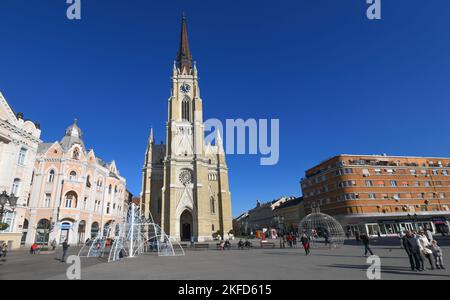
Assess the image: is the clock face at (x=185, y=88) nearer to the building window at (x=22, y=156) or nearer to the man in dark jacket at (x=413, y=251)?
the building window at (x=22, y=156)

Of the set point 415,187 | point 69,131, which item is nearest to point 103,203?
point 69,131

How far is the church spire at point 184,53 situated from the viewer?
6329 cm

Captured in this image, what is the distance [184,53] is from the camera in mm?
65062

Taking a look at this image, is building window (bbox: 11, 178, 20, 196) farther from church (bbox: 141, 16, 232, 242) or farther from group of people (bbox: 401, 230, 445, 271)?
group of people (bbox: 401, 230, 445, 271)

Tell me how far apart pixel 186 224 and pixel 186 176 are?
33.3 ft

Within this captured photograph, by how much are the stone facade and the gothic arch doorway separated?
28147mm

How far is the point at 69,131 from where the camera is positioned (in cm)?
4600

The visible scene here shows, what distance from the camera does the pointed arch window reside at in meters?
56.3

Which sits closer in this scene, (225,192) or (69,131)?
(69,131)

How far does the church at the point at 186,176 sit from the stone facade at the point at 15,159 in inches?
917

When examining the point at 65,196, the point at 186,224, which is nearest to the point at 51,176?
the point at 65,196

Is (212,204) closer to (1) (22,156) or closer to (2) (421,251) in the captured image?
(1) (22,156)

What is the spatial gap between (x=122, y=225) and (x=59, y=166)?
2482cm
